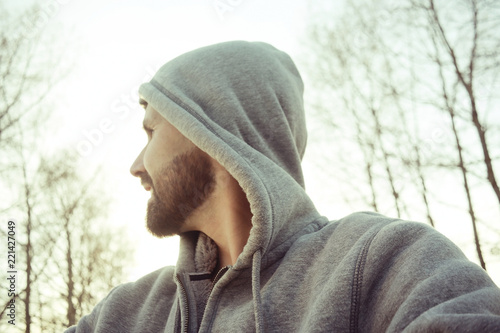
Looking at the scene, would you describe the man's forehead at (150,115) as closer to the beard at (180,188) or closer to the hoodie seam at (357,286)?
the beard at (180,188)

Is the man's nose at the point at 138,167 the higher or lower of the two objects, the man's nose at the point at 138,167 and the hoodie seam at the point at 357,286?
the higher

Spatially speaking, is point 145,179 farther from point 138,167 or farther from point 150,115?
point 150,115

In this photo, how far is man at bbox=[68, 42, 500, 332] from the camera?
1.12 m

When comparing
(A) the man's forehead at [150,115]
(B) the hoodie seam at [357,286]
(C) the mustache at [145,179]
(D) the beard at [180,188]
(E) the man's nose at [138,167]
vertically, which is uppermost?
(A) the man's forehead at [150,115]

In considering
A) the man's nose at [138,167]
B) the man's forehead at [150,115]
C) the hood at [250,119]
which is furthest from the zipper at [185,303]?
the man's forehead at [150,115]

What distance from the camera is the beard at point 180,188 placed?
2123 millimetres

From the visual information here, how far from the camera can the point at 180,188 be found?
2.13 metres

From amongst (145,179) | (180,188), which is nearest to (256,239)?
(180,188)

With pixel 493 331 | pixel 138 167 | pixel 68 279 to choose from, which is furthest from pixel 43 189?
pixel 493 331

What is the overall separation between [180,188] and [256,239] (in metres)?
0.62

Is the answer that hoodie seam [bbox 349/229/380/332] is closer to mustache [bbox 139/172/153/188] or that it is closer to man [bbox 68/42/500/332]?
man [bbox 68/42/500/332]

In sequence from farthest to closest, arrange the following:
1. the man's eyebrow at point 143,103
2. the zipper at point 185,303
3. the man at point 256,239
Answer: the man's eyebrow at point 143,103 → the zipper at point 185,303 → the man at point 256,239

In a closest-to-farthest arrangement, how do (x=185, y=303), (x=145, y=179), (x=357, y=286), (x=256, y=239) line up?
(x=357, y=286), (x=256, y=239), (x=185, y=303), (x=145, y=179)

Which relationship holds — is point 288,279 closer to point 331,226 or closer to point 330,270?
point 330,270
